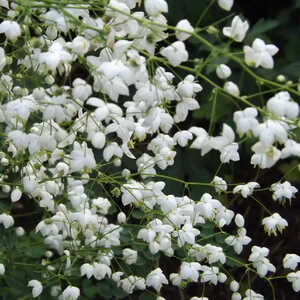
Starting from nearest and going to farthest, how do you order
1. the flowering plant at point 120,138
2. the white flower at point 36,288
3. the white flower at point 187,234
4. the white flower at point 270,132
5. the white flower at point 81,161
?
the white flower at point 270,132, the flowering plant at point 120,138, the white flower at point 81,161, the white flower at point 187,234, the white flower at point 36,288

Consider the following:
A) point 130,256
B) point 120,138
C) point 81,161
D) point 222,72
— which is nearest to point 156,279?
point 130,256

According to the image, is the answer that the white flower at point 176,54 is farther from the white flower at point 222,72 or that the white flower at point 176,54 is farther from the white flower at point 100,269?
the white flower at point 100,269

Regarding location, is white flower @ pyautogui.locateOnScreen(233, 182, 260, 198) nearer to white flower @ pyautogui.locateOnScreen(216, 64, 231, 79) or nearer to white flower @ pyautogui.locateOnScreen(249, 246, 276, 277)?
white flower @ pyautogui.locateOnScreen(249, 246, 276, 277)

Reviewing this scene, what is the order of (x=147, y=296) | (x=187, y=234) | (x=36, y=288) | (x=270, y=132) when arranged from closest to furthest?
(x=270, y=132)
(x=187, y=234)
(x=36, y=288)
(x=147, y=296)

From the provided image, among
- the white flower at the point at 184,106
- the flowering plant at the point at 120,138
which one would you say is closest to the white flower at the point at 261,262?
the flowering plant at the point at 120,138

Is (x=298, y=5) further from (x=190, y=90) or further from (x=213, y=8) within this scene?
(x=190, y=90)

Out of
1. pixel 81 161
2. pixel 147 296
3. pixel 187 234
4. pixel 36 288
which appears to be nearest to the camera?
pixel 81 161

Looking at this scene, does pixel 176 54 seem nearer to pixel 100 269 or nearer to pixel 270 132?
pixel 270 132

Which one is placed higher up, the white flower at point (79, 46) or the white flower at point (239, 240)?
the white flower at point (79, 46)
